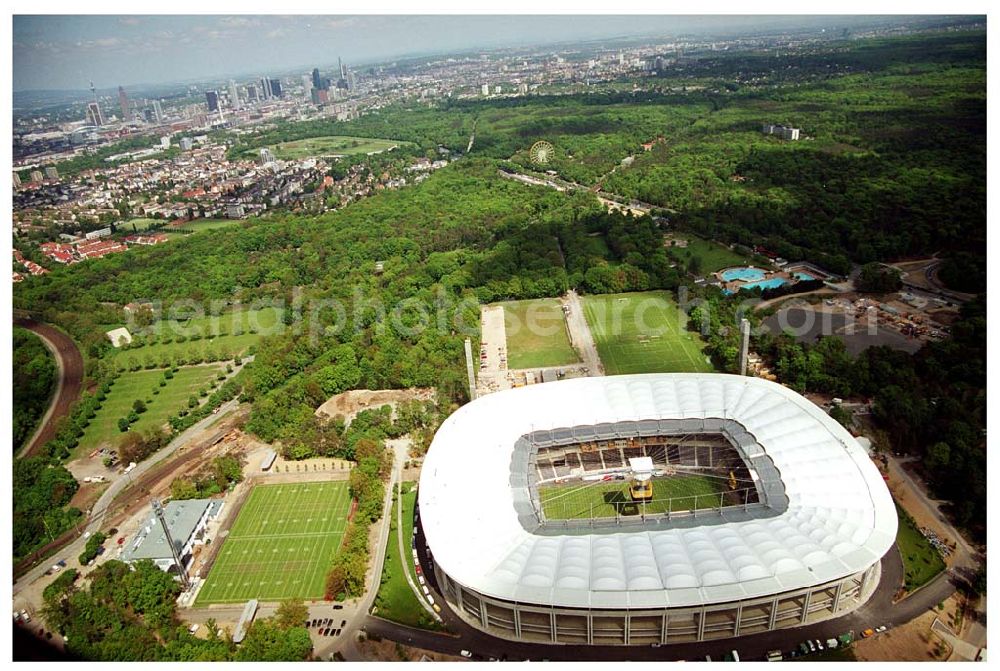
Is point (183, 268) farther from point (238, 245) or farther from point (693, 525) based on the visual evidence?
point (693, 525)

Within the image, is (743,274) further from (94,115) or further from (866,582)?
(94,115)

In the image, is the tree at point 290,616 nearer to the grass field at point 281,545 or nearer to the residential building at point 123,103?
the grass field at point 281,545

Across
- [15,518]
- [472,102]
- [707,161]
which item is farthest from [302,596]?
[472,102]

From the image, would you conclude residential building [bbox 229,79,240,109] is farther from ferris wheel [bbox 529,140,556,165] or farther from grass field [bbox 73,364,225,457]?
grass field [bbox 73,364,225,457]

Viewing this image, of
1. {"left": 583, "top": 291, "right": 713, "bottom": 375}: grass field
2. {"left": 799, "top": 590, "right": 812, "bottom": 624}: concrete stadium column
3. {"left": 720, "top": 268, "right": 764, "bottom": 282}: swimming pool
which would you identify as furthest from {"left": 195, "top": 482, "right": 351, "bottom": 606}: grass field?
{"left": 720, "top": 268, "right": 764, "bottom": 282}: swimming pool

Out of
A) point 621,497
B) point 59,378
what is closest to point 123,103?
point 59,378

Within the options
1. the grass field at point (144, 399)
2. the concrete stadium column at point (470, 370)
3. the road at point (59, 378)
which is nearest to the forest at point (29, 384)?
the road at point (59, 378)
